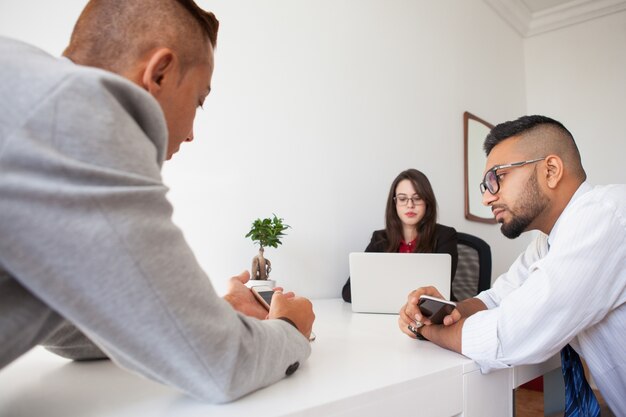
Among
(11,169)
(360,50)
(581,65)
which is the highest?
(581,65)

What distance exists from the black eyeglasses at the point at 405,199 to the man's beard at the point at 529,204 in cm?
128

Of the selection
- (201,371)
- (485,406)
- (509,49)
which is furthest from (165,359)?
(509,49)

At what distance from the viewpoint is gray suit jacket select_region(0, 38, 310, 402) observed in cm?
41

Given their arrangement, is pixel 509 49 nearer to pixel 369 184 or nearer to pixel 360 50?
pixel 360 50

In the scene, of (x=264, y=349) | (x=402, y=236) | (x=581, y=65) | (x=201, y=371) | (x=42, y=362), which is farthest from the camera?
(x=581, y=65)

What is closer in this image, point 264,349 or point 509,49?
point 264,349

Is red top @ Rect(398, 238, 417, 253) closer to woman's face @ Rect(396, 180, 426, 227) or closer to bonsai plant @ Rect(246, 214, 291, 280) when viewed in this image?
woman's face @ Rect(396, 180, 426, 227)

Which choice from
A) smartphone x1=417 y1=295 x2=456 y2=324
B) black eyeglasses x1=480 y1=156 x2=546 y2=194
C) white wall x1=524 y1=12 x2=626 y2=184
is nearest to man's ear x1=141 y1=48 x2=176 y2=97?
smartphone x1=417 y1=295 x2=456 y2=324

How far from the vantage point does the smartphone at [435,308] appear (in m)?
1.10

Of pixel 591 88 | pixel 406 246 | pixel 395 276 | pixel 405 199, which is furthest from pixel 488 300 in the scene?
pixel 591 88

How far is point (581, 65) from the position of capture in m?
4.33

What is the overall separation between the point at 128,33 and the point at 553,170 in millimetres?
1226

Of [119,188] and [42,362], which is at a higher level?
[119,188]

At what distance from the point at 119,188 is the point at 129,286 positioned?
100mm
